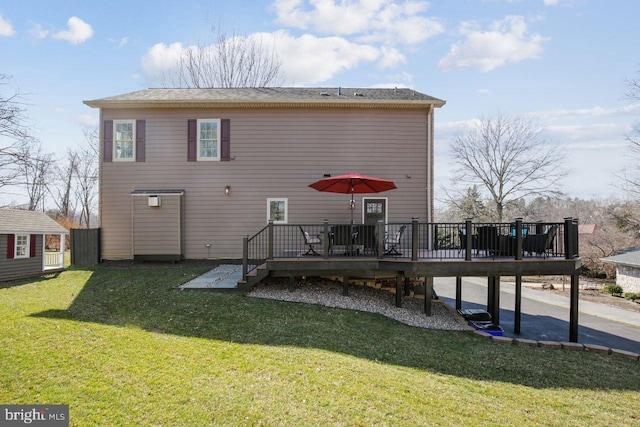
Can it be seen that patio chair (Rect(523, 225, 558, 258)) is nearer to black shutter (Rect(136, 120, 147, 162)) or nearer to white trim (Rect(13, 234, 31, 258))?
black shutter (Rect(136, 120, 147, 162))

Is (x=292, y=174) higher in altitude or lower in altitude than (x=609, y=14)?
lower

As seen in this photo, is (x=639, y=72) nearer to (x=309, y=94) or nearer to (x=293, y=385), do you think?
(x=309, y=94)

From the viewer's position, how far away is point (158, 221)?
10328mm

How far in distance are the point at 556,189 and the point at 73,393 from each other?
99.9ft

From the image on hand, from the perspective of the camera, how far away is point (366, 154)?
34.6 ft

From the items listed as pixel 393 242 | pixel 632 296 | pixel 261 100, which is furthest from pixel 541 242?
pixel 632 296

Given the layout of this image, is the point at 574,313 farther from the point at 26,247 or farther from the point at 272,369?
the point at 26,247

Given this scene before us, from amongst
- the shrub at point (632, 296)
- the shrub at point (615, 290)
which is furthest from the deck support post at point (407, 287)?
the shrub at point (615, 290)

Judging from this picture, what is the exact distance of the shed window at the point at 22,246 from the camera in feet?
32.7

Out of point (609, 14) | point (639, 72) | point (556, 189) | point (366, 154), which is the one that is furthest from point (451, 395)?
point (556, 189)

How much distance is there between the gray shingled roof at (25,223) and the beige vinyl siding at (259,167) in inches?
91.1

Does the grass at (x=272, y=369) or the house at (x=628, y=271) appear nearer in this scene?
the grass at (x=272, y=369)

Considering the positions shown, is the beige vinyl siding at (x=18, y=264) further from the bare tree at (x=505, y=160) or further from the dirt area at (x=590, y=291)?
the bare tree at (x=505, y=160)

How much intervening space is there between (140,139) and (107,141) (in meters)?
1.11
